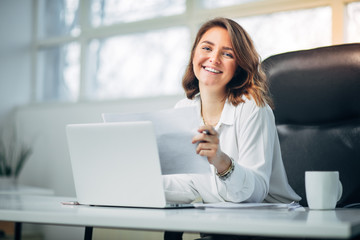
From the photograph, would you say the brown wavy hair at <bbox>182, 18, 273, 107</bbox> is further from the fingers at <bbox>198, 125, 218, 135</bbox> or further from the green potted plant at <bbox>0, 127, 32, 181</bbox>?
the green potted plant at <bbox>0, 127, 32, 181</bbox>

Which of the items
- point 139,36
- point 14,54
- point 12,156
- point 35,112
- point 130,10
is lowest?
point 12,156

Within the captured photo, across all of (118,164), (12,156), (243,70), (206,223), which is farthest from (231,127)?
(12,156)

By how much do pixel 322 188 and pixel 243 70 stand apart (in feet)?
2.15

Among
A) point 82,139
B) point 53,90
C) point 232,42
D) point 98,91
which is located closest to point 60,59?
point 53,90

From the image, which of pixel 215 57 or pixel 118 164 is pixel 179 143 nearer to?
pixel 118 164

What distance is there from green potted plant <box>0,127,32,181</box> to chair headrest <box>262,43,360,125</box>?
9.08ft

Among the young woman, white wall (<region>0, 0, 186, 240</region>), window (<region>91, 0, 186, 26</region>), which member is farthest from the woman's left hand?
window (<region>91, 0, 186, 26</region>)

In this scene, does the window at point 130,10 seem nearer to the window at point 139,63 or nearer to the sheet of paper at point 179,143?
the window at point 139,63

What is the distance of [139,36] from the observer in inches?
154

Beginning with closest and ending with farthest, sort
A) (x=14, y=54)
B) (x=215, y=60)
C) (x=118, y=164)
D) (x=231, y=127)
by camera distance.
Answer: (x=118, y=164)
(x=231, y=127)
(x=215, y=60)
(x=14, y=54)

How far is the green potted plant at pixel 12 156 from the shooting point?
403 centimetres

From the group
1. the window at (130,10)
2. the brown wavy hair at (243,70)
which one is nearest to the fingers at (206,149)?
the brown wavy hair at (243,70)

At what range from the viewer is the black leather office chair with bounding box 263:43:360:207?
1.69 metres

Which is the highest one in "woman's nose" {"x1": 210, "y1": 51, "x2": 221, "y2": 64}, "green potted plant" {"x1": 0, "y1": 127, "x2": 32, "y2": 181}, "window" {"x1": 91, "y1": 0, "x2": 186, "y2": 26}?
"window" {"x1": 91, "y1": 0, "x2": 186, "y2": 26}
